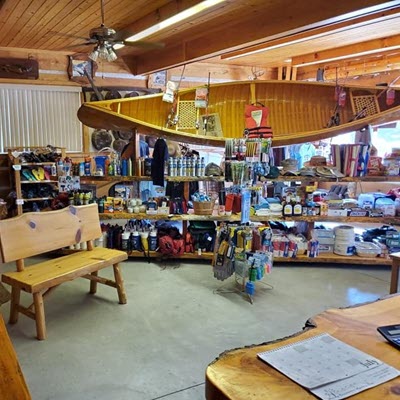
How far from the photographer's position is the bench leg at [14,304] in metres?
2.88

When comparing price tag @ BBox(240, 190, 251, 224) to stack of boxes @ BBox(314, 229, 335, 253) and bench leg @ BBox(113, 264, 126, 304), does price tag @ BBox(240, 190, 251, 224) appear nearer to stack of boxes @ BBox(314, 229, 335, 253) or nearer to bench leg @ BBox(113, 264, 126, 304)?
bench leg @ BBox(113, 264, 126, 304)

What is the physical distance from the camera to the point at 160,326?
9.68 feet

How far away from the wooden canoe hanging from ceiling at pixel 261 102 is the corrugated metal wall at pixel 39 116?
7.46 ft

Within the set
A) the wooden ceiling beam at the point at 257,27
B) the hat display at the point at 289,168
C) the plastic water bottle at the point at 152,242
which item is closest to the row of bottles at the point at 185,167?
the plastic water bottle at the point at 152,242

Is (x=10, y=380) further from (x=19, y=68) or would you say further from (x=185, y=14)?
(x=19, y=68)

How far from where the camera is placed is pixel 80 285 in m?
3.79

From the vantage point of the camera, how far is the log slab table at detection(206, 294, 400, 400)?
1.00 metres

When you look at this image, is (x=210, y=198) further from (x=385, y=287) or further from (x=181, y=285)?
(x=385, y=287)

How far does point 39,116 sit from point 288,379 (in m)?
6.70

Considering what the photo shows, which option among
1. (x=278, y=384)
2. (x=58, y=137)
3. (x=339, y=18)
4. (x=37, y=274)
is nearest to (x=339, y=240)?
(x=339, y=18)

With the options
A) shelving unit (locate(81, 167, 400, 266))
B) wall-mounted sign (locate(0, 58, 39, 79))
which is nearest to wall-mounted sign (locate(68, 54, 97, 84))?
wall-mounted sign (locate(0, 58, 39, 79))

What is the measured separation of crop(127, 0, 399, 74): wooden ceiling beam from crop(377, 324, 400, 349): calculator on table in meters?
2.91

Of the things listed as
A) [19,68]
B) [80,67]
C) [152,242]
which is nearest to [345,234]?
[152,242]

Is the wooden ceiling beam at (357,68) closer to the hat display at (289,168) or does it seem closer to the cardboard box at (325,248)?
the hat display at (289,168)
